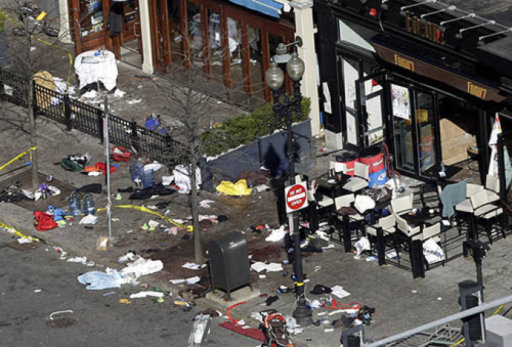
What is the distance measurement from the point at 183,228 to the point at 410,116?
6.12 m

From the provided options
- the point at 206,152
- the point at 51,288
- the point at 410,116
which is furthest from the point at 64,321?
the point at 410,116

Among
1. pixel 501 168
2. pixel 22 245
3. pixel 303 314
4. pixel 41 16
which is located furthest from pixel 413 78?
pixel 41 16

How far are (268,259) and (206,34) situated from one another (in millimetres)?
11019

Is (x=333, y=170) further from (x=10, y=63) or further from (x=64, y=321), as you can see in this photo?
(x=10, y=63)

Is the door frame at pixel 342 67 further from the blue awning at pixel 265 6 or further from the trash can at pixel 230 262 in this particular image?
the trash can at pixel 230 262

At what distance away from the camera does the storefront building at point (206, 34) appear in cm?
3350

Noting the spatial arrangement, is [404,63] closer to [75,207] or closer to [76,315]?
[75,207]

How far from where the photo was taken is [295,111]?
23688mm

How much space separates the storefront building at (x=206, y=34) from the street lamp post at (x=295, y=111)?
28.1ft

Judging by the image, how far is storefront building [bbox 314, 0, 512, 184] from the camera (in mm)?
27500

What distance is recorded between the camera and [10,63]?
38406mm

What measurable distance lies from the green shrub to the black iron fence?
757mm

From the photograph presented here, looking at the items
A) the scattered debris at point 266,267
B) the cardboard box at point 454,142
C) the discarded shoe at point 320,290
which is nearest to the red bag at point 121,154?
the scattered debris at point 266,267

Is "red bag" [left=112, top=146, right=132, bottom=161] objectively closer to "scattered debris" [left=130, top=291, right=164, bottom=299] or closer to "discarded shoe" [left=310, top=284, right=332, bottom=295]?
"scattered debris" [left=130, top=291, right=164, bottom=299]
